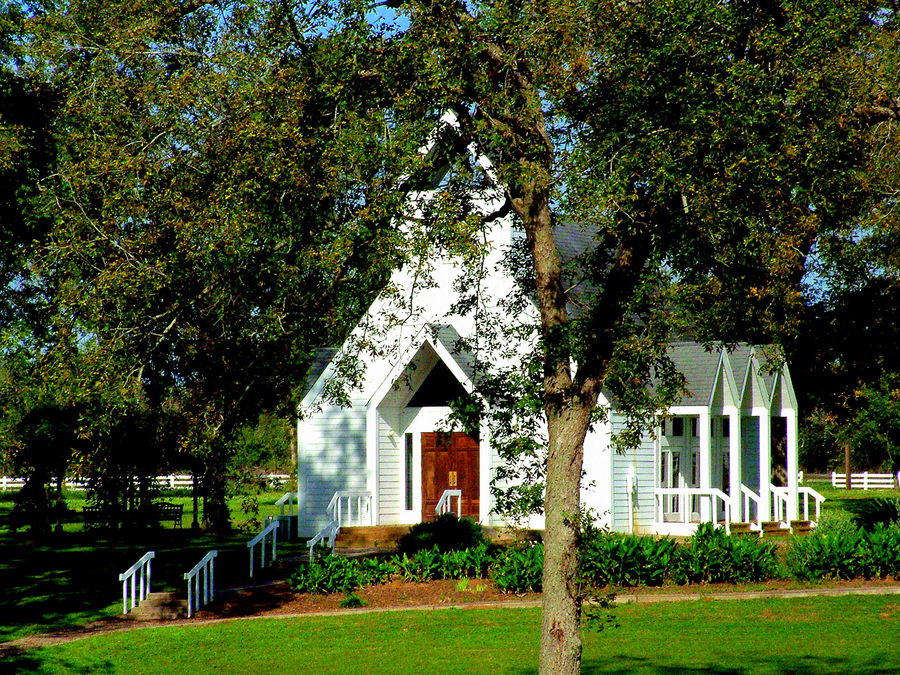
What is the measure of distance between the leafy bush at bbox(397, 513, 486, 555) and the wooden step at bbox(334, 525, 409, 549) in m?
3.54

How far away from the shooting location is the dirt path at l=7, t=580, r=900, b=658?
16.5m

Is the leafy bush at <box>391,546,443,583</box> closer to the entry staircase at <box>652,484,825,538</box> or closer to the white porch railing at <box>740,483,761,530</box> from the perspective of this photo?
the entry staircase at <box>652,484,825,538</box>

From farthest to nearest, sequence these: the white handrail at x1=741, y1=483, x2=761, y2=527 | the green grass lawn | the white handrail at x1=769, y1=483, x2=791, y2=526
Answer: the white handrail at x1=769, y1=483, x2=791, y2=526
the white handrail at x1=741, y1=483, x2=761, y2=527
the green grass lawn

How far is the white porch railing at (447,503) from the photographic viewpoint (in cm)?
2380

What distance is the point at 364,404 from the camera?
2630 cm

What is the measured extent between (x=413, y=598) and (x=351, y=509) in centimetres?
800

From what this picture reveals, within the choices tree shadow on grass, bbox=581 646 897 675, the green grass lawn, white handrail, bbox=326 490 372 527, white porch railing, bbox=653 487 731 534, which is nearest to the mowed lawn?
tree shadow on grass, bbox=581 646 897 675

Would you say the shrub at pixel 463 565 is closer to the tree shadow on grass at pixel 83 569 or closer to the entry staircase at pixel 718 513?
the tree shadow on grass at pixel 83 569

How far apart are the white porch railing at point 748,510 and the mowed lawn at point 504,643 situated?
8.60 metres

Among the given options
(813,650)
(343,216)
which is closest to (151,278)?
(343,216)

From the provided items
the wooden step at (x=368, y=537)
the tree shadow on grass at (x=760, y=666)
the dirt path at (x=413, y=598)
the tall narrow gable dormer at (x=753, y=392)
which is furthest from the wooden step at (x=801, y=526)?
the tree shadow on grass at (x=760, y=666)

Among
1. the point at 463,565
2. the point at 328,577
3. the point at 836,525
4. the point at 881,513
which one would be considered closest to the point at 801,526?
the point at 881,513

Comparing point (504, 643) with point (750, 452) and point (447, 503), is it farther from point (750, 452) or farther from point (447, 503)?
point (750, 452)

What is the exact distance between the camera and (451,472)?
25391 millimetres
